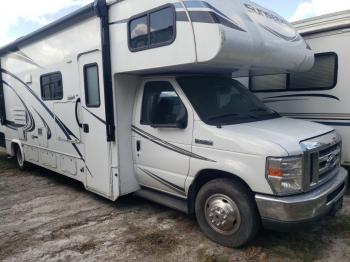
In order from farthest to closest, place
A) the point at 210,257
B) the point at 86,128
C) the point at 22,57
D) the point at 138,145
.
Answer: the point at 22,57 < the point at 86,128 < the point at 138,145 < the point at 210,257

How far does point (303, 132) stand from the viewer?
4230mm

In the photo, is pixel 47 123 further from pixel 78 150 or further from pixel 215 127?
pixel 215 127

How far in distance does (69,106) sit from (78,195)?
1661mm

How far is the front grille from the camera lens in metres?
3.89

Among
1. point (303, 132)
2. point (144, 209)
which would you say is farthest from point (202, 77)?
point (144, 209)

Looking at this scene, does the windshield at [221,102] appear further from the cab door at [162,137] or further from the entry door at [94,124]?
the entry door at [94,124]

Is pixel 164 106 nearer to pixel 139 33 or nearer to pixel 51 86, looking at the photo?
pixel 139 33

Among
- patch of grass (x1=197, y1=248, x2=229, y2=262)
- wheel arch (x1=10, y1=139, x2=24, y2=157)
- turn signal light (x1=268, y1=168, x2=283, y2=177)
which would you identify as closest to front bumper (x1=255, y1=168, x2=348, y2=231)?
turn signal light (x1=268, y1=168, x2=283, y2=177)

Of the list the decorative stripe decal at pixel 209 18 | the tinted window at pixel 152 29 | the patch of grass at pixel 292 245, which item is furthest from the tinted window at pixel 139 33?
the patch of grass at pixel 292 245

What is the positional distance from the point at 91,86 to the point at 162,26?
6.22ft

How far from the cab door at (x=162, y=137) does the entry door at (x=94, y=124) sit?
1.81ft

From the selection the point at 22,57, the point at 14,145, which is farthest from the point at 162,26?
the point at 14,145

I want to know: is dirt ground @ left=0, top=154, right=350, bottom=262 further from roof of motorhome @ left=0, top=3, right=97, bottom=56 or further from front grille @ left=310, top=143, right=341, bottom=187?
roof of motorhome @ left=0, top=3, right=97, bottom=56

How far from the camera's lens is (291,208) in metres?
3.68
